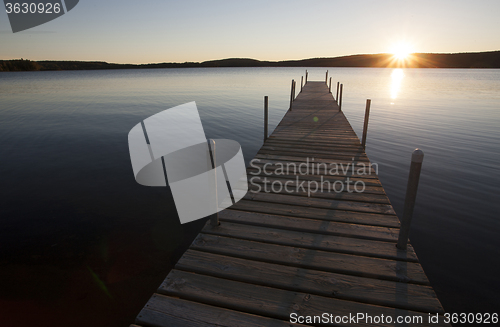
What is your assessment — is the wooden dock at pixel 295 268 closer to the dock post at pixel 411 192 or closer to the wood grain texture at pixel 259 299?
the wood grain texture at pixel 259 299

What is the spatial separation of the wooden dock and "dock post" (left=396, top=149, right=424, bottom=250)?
0.55 ft

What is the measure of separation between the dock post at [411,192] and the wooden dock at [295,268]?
0.17 meters

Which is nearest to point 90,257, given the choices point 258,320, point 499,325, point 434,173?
point 258,320

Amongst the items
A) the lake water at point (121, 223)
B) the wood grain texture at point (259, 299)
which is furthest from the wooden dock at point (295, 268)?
the lake water at point (121, 223)

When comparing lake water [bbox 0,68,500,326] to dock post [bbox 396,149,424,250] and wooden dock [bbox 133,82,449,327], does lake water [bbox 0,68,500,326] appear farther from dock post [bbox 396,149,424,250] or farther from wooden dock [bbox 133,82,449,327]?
dock post [bbox 396,149,424,250]

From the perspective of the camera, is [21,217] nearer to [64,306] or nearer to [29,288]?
[29,288]

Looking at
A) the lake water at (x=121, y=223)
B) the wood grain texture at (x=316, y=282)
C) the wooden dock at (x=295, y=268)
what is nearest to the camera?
the wooden dock at (x=295, y=268)

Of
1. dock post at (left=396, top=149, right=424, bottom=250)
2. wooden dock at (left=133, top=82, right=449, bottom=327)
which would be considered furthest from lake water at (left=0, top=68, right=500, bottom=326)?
dock post at (left=396, top=149, right=424, bottom=250)

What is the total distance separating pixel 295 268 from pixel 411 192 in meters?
1.57

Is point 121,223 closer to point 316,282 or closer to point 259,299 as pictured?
point 259,299

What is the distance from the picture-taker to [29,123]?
56.2 feet

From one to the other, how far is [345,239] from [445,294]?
245 cm

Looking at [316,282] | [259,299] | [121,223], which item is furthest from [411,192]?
[121,223]

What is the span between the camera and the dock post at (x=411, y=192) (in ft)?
9.76
